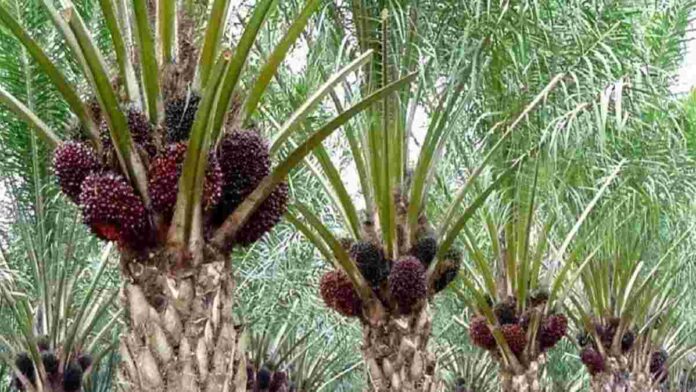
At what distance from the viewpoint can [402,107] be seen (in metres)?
5.38

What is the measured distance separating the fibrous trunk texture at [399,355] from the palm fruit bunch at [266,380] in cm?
616

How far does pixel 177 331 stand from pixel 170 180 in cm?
57

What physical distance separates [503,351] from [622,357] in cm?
275

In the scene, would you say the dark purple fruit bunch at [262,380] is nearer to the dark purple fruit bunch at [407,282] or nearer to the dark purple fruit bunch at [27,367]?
the dark purple fruit bunch at [27,367]

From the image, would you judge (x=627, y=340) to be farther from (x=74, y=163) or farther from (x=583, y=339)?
(x=74, y=163)

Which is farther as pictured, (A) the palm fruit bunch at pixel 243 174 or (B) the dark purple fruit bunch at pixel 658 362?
(B) the dark purple fruit bunch at pixel 658 362

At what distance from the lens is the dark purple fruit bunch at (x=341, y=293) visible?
5.41 meters

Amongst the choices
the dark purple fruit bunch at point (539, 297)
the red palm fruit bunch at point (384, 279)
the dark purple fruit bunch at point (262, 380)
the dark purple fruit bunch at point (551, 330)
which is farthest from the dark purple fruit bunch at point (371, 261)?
the dark purple fruit bunch at point (262, 380)

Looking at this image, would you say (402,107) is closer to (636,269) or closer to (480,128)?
(480,128)

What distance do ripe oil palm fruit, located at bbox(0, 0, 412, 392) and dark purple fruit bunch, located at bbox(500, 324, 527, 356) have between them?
12.4 feet

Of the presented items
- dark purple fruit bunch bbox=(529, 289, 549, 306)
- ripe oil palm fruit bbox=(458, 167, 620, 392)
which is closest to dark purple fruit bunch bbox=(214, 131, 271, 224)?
ripe oil palm fruit bbox=(458, 167, 620, 392)

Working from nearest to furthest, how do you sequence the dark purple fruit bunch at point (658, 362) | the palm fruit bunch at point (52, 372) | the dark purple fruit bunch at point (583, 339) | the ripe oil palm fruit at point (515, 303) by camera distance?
the palm fruit bunch at point (52, 372), the ripe oil palm fruit at point (515, 303), the dark purple fruit bunch at point (583, 339), the dark purple fruit bunch at point (658, 362)

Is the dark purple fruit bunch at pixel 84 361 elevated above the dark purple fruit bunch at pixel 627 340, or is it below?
above

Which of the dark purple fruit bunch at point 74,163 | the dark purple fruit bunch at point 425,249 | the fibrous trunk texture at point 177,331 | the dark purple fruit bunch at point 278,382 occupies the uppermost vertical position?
the dark purple fruit bunch at point 74,163
